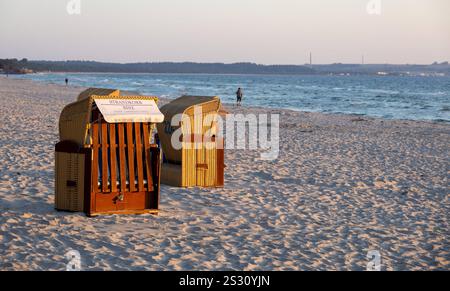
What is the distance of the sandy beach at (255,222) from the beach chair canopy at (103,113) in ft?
3.55

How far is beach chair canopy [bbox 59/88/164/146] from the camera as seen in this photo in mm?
8008

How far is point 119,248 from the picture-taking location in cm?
690

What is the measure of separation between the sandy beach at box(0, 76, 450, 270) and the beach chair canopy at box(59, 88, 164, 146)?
108cm

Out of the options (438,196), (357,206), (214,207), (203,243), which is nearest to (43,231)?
(203,243)

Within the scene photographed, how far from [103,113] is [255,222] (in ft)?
7.89

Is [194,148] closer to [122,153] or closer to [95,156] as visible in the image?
[122,153]

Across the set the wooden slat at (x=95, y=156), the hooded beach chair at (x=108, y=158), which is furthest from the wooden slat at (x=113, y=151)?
the wooden slat at (x=95, y=156)

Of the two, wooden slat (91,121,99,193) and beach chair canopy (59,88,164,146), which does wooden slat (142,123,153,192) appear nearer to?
beach chair canopy (59,88,164,146)

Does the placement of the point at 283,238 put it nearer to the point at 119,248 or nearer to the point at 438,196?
the point at 119,248

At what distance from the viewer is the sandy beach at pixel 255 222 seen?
665cm

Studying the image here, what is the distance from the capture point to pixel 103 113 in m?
7.87

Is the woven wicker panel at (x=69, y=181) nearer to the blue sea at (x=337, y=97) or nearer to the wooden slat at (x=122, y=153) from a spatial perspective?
the wooden slat at (x=122, y=153)

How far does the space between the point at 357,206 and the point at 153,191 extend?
10.3ft

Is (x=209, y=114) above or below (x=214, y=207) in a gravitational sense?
above
